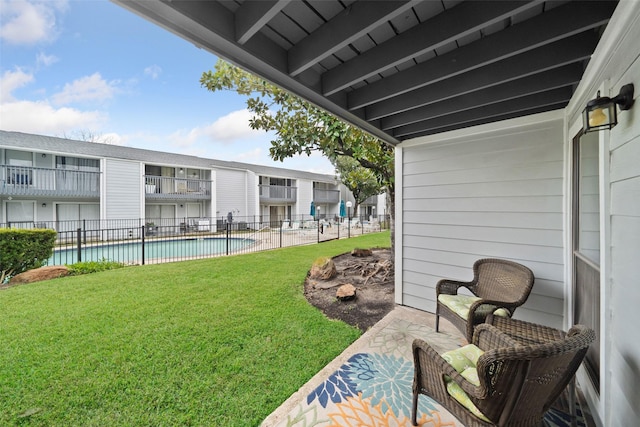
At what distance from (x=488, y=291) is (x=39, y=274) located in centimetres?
861

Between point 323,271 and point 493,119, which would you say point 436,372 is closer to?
point 493,119

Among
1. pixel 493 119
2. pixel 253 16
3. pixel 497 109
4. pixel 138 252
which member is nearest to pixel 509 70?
pixel 497 109

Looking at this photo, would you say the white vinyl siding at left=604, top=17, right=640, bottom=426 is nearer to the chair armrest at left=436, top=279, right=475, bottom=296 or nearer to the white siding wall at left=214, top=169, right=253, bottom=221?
the chair armrest at left=436, top=279, right=475, bottom=296

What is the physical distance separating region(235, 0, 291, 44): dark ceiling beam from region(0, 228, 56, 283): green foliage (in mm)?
7467

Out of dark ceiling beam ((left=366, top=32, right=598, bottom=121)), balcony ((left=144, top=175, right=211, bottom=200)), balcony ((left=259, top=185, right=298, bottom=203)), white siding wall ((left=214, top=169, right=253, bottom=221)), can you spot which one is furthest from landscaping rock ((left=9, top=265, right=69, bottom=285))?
balcony ((left=259, top=185, right=298, bottom=203))

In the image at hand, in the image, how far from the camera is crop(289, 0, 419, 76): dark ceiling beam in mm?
1493

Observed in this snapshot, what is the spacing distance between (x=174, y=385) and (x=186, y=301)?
219 centimetres

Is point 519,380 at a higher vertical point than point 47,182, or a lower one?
lower

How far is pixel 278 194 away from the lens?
2067 centimetres

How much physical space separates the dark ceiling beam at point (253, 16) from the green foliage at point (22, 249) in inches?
294

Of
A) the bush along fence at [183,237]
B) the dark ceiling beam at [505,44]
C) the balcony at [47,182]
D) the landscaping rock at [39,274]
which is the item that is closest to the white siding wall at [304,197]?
the bush along fence at [183,237]

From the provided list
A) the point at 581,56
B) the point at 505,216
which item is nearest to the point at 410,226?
the point at 505,216

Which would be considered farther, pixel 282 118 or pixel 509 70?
pixel 282 118

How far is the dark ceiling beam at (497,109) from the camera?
2.63 m
